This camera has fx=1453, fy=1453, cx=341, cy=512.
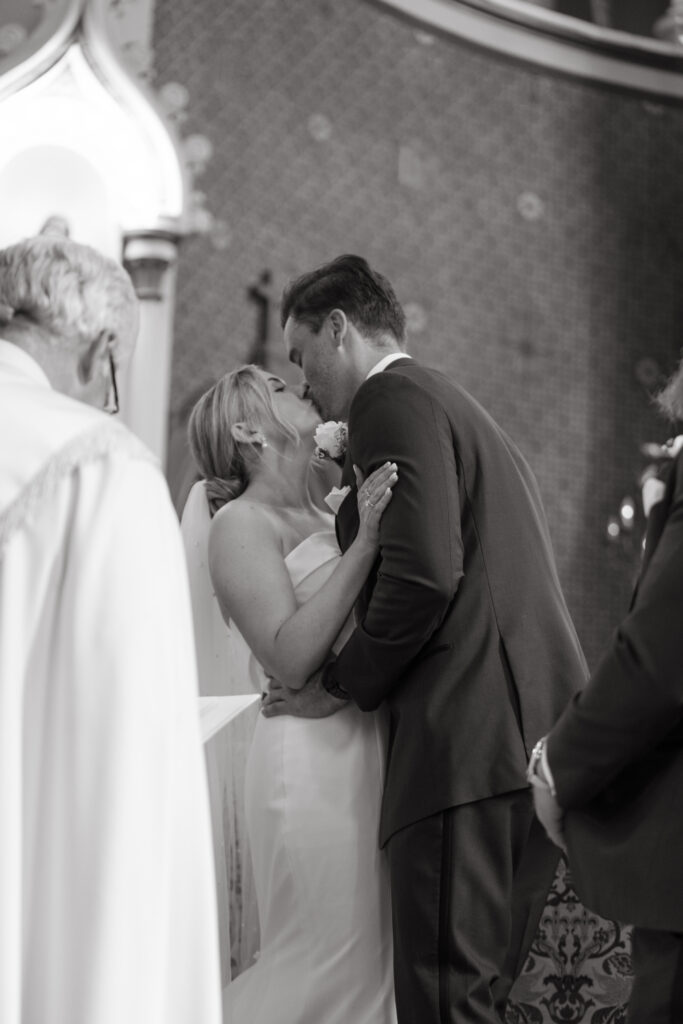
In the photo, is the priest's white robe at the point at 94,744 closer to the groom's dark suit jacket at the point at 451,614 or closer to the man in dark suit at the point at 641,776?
the man in dark suit at the point at 641,776

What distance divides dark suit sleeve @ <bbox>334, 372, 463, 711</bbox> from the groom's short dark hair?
0.36 meters

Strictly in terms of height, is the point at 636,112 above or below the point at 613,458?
above

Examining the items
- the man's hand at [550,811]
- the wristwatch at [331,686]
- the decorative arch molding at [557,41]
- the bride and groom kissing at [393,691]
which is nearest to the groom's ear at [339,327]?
the bride and groom kissing at [393,691]

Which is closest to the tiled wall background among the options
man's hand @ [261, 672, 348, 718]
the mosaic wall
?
the mosaic wall

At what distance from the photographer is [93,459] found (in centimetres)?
230

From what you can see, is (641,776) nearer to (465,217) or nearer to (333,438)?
(333,438)

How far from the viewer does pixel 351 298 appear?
3.48m

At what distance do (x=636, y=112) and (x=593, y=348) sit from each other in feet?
5.11

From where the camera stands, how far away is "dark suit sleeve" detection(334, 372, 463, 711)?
2.94 m

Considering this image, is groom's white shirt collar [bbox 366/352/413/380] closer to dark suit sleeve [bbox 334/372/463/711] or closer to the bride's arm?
dark suit sleeve [bbox 334/372/463/711]

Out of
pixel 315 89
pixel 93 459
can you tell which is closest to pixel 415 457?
pixel 93 459

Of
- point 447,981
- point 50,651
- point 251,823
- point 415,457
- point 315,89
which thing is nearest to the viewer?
point 50,651

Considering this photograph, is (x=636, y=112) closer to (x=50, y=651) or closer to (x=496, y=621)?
(x=496, y=621)

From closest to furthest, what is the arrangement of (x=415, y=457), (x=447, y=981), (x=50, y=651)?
(x=50, y=651), (x=447, y=981), (x=415, y=457)
